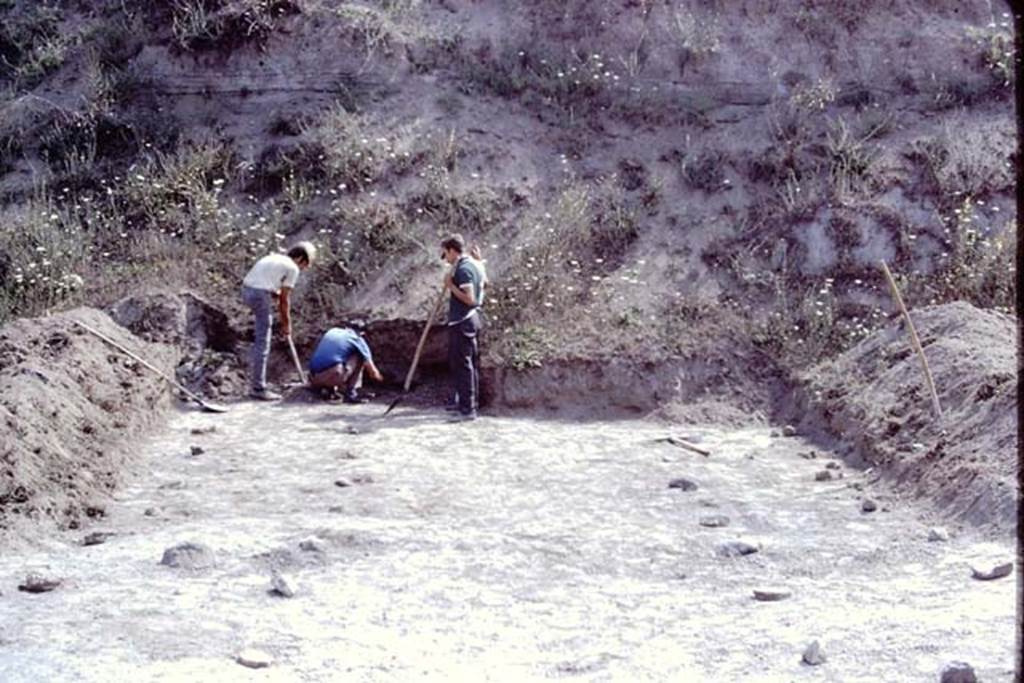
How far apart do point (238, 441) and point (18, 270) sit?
3.91 meters

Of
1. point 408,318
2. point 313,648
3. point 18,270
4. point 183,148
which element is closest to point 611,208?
point 408,318

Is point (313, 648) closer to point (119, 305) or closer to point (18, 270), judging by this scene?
point (119, 305)

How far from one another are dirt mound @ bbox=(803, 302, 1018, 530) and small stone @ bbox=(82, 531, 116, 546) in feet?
15.6

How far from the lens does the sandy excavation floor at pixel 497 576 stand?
593cm

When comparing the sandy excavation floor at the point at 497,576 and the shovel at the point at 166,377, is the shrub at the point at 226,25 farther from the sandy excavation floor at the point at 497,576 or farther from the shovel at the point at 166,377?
the sandy excavation floor at the point at 497,576

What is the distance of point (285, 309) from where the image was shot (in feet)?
39.8

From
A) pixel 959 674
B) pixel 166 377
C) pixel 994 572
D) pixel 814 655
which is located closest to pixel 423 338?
pixel 166 377

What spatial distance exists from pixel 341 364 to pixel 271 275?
97 centimetres

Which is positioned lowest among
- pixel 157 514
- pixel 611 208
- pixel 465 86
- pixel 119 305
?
pixel 157 514

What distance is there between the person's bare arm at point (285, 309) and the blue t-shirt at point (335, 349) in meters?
0.34

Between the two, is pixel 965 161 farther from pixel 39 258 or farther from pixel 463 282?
pixel 39 258

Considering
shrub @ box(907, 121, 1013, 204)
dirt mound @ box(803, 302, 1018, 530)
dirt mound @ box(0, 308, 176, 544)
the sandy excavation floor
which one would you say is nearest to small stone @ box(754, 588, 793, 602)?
the sandy excavation floor

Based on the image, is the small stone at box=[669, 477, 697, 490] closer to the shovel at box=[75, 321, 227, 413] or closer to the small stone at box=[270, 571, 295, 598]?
the small stone at box=[270, 571, 295, 598]

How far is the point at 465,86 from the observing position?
15.2m
